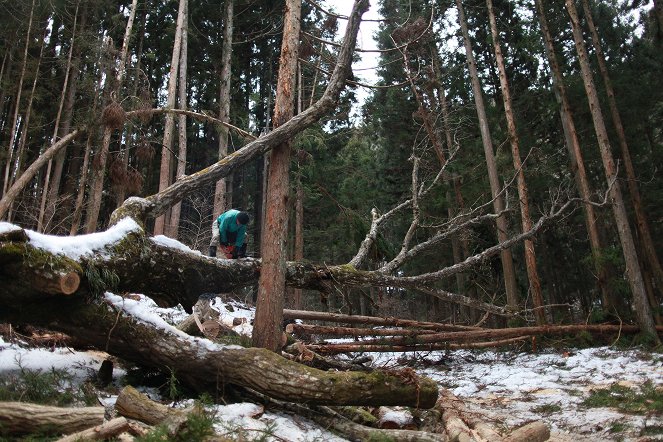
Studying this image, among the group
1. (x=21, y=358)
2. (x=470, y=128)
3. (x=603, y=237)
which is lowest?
(x=21, y=358)

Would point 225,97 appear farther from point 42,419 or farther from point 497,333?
point 42,419

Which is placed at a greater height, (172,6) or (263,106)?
(172,6)

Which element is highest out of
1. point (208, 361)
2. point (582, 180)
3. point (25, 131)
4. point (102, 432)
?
point (25, 131)

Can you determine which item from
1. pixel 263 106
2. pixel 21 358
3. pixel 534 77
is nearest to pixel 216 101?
pixel 263 106

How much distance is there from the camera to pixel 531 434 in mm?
3889

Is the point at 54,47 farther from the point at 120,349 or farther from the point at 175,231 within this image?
the point at 120,349

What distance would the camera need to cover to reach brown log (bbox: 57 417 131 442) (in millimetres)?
2857

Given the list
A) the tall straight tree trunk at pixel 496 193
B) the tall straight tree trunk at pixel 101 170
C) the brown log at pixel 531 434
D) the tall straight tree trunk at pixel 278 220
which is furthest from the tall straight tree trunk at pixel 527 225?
the tall straight tree trunk at pixel 101 170

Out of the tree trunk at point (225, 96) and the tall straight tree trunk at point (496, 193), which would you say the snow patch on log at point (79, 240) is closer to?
the tall straight tree trunk at point (496, 193)

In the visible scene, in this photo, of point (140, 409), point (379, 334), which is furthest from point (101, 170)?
point (140, 409)

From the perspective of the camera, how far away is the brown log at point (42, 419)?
9.57 feet

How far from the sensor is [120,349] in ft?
15.1

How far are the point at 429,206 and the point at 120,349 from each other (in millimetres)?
15598

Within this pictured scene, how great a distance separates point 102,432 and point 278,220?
305 centimetres
